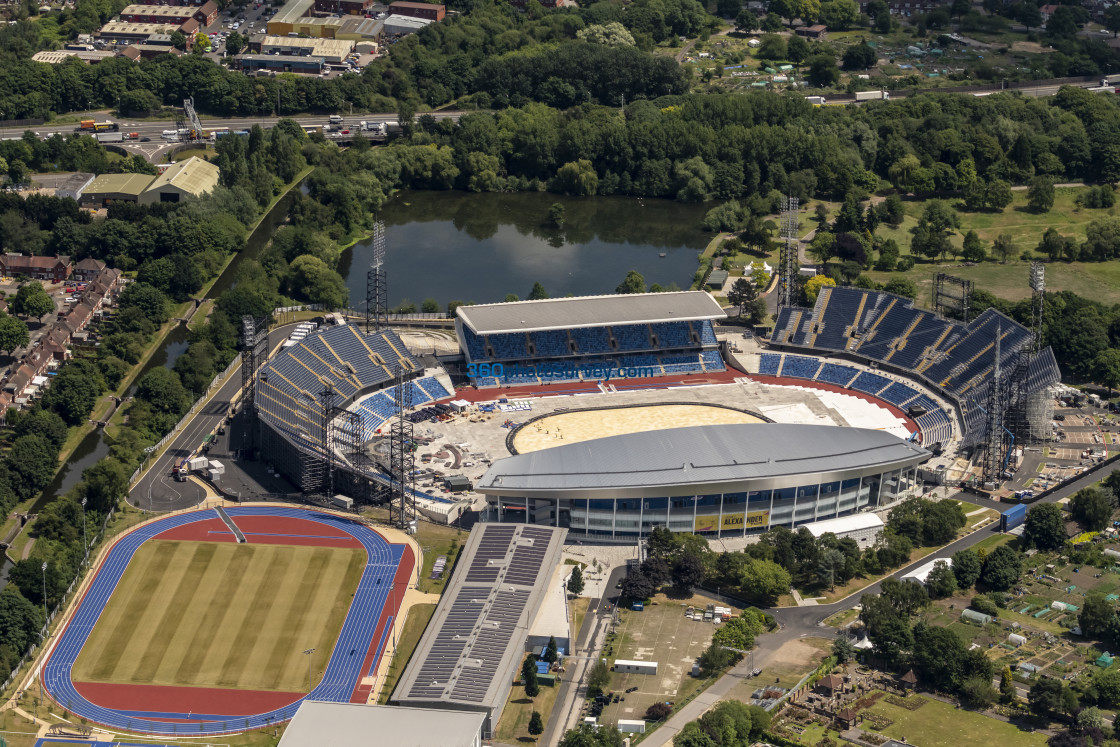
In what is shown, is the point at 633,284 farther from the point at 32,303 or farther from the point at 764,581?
the point at 764,581

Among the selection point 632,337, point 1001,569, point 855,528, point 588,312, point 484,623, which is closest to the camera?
point 484,623

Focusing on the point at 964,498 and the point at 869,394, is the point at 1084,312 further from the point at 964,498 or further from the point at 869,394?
the point at 964,498

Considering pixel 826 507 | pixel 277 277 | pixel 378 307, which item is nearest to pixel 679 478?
pixel 826 507

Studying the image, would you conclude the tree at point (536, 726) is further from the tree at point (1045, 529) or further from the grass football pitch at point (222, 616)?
the tree at point (1045, 529)

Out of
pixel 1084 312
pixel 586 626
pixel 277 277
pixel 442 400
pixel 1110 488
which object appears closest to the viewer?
pixel 586 626

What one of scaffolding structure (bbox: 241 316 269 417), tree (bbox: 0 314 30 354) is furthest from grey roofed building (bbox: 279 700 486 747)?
tree (bbox: 0 314 30 354)

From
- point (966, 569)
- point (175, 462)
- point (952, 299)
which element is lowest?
point (175, 462)

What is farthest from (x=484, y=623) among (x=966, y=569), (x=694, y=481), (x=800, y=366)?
(x=800, y=366)
